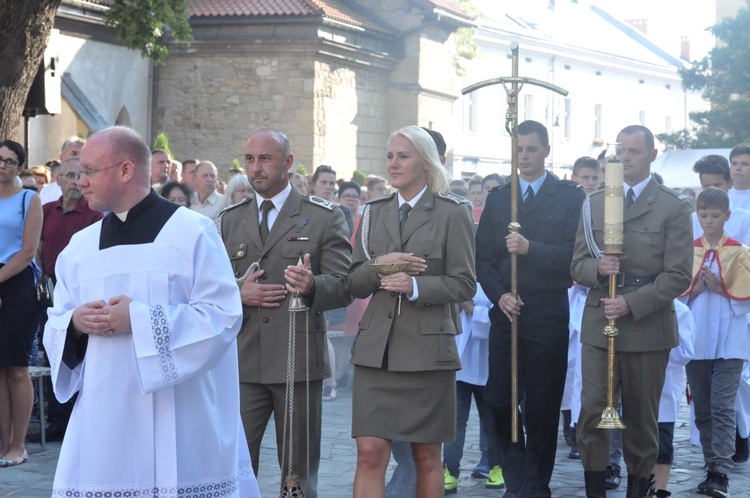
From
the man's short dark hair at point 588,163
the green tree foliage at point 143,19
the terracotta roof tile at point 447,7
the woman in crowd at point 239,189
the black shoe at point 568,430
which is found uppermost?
the terracotta roof tile at point 447,7

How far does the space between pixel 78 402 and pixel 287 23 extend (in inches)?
1142

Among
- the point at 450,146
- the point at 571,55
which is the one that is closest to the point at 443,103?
the point at 450,146

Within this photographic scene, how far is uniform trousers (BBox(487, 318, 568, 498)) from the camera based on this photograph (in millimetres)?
7766

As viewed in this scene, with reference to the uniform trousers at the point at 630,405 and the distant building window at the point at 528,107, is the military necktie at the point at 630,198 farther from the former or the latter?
the distant building window at the point at 528,107

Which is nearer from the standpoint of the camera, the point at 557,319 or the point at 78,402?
the point at 78,402

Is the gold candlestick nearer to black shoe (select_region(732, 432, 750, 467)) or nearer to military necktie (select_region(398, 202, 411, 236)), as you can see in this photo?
military necktie (select_region(398, 202, 411, 236))

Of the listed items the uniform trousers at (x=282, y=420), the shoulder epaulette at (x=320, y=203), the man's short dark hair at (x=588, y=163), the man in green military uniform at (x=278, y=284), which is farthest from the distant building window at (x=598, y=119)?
the uniform trousers at (x=282, y=420)

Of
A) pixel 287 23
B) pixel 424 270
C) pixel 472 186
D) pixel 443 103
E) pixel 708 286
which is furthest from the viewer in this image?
pixel 443 103

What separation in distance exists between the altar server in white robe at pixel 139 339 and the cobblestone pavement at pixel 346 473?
3036 millimetres

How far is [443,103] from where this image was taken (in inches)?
1547

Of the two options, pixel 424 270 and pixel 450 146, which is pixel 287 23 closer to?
pixel 450 146

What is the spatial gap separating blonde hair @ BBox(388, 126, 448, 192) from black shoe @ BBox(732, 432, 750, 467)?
4.04 meters

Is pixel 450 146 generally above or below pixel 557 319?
above

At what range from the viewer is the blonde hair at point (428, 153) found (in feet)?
21.9
